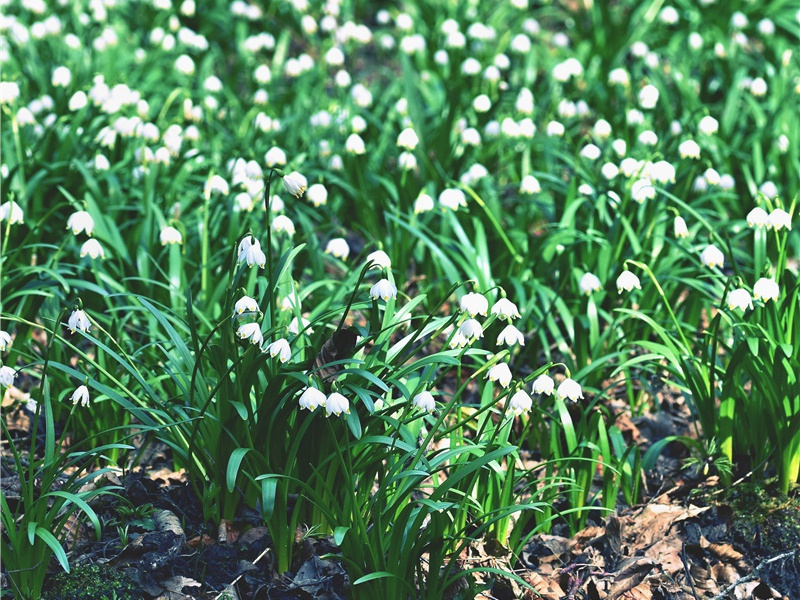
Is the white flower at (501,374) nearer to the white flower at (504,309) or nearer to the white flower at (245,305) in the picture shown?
the white flower at (504,309)

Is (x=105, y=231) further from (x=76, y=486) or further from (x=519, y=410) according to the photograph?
(x=519, y=410)

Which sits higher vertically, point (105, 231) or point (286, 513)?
point (105, 231)

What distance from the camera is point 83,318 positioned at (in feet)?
8.70

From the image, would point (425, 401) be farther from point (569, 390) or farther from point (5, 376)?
point (5, 376)

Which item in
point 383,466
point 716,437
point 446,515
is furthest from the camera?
point 716,437

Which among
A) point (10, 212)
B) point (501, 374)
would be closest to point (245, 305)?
point (501, 374)

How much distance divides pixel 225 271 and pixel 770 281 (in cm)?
186

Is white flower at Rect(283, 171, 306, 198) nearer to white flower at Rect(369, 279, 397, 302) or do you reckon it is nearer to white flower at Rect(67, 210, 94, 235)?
white flower at Rect(369, 279, 397, 302)

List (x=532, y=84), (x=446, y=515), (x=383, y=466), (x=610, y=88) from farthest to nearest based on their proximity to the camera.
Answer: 1. (x=532, y=84)
2. (x=610, y=88)
3. (x=383, y=466)
4. (x=446, y=515)

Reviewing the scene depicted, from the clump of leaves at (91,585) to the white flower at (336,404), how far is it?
76 cm

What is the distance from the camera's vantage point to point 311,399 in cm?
251

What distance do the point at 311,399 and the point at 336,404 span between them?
2.6 inches

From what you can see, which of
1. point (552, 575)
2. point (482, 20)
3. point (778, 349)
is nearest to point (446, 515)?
point (552, 575)

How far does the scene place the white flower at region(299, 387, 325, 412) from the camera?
250 cm
